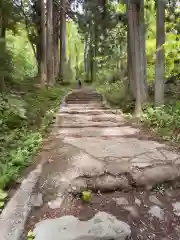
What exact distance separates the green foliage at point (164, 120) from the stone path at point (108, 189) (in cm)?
79

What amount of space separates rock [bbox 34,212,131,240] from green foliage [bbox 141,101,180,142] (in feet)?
10.9

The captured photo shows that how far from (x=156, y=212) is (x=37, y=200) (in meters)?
1.40

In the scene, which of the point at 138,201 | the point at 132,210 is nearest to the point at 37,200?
the point at 132,210

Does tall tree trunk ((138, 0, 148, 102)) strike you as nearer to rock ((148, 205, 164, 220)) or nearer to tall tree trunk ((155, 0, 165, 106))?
tall tree trunk ((155, 0, 165, 106))

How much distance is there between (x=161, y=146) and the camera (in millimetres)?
5246

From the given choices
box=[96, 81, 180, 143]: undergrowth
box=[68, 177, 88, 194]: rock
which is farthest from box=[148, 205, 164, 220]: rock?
box=[96, 81, 180, 143]: undergrowth

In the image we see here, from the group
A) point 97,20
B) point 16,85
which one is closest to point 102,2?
point 97,20

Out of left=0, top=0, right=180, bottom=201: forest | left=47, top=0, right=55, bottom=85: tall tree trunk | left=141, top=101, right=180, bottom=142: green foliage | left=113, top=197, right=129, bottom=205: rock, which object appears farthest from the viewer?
left=47, top=0, right=55, bottom=85: tall tree trunk

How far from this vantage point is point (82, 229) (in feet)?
8.87

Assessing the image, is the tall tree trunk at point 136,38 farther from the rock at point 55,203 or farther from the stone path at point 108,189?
the rock at point 55,203

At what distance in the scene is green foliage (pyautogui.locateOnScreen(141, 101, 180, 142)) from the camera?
6164 mm

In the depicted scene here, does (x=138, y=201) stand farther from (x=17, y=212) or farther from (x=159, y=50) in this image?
(x=159, y=50)

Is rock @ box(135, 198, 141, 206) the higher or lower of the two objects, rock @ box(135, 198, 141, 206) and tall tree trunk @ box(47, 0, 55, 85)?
the lower

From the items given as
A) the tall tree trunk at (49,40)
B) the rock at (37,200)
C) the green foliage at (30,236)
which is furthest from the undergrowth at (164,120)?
the tall tree trunk at (49,40)
